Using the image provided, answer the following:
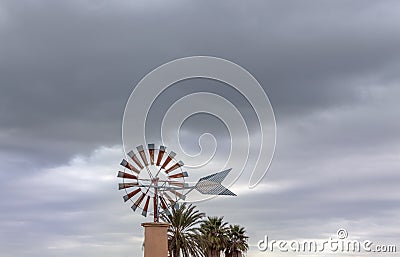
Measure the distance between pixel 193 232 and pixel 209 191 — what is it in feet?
94.8

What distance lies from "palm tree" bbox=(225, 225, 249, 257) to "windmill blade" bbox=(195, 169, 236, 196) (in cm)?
4417

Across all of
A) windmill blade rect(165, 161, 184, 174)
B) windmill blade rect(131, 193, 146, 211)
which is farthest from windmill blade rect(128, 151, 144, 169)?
windmill blade rect(131, 193, 146, 211)

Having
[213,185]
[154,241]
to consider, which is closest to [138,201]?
[213,185]

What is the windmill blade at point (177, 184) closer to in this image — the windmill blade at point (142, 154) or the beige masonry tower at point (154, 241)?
the windmill blade at point (142, 154)

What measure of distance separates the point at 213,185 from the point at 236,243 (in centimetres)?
4567

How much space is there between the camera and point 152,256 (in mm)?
27328

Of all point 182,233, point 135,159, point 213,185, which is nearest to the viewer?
point 213,185

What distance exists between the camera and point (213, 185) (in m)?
32.0

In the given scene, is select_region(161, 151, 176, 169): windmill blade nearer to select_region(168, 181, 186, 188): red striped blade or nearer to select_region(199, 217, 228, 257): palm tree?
select_region(168, 181, 186, 188): red striped blade

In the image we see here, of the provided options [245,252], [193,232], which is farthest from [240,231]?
[193,232]

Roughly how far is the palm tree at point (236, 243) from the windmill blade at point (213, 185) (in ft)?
145

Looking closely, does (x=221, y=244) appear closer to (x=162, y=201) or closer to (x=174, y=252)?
(x=174, y=252)

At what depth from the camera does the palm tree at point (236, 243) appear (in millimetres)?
75375

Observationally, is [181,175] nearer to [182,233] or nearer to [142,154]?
[142,154]
